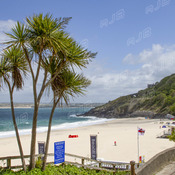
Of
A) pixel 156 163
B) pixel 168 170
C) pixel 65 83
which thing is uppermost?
pixel 65 83

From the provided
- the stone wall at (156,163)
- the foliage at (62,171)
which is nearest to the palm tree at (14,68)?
the foliage at (62,171)

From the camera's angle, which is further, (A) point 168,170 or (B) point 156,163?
(A) point 168,170

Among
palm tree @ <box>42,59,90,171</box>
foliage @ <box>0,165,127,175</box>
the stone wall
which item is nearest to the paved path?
the stone wall

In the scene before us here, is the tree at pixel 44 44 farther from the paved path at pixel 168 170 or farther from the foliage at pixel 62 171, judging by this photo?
the paved path at pixel 168 170

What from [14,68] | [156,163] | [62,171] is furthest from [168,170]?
[14,68]

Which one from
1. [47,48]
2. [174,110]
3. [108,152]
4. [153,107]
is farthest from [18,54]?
[153,107]

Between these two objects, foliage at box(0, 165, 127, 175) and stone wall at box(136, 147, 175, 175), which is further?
foliage at box(0, 165, 127, 175)

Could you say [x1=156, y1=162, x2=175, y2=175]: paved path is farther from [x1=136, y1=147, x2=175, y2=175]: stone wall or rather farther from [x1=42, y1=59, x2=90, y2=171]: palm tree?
[x1=42, y1=59, x2=90, y2=171]: palm tree

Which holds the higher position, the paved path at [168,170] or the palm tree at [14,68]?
the palm tree at [14,68]

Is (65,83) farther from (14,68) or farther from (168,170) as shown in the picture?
(168,170)

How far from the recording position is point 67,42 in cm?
709

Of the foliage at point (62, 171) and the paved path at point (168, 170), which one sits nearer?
the foliage at point (62, 171)

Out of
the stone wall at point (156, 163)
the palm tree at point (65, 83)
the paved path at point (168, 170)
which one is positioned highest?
the palm tree at point (65, 83)

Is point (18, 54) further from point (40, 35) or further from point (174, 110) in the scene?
point (174, 110)
